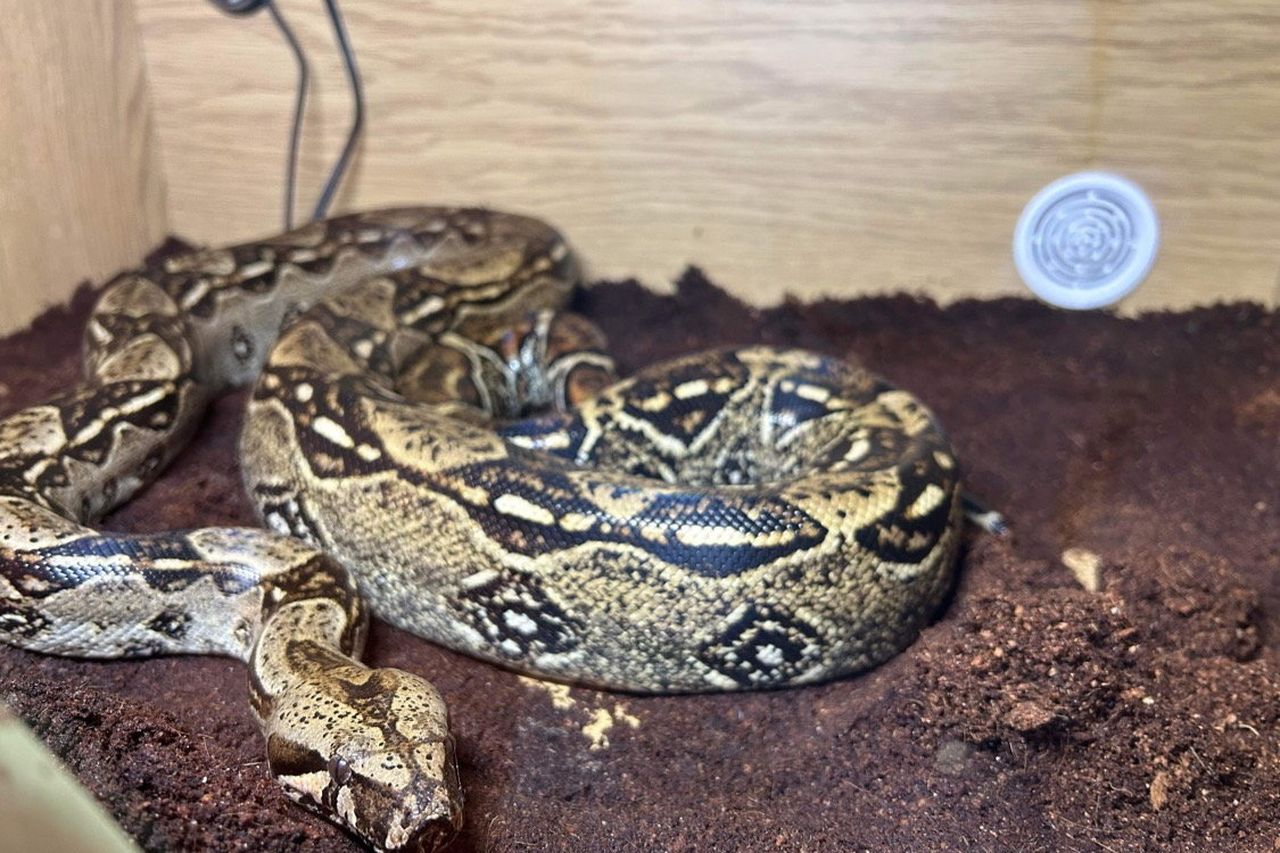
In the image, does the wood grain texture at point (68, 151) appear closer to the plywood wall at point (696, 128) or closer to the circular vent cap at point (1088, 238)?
the plywood wall at point (696, 128)

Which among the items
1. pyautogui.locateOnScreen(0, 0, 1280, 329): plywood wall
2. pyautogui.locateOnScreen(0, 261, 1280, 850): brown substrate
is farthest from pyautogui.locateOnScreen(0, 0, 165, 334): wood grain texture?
pyautogui.locateOnScreen(0, 261, 1280, 850): brown substrate

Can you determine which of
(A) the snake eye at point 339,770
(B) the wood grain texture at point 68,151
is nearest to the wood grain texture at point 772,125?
(B) the wood grain texture at point 68,151

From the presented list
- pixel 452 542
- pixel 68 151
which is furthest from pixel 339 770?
pixel 68 151

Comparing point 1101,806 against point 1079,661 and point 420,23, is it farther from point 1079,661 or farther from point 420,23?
point 420,23

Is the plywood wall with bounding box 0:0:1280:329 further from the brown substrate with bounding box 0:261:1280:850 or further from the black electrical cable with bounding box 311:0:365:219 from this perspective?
the brown substrate with bounding box 0:261:1280:850

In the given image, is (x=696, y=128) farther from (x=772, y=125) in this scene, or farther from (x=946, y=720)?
(x=946, y=720)

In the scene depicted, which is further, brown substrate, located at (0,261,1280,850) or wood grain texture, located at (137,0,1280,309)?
wood grain texture, located at (137,0,1280,309)
